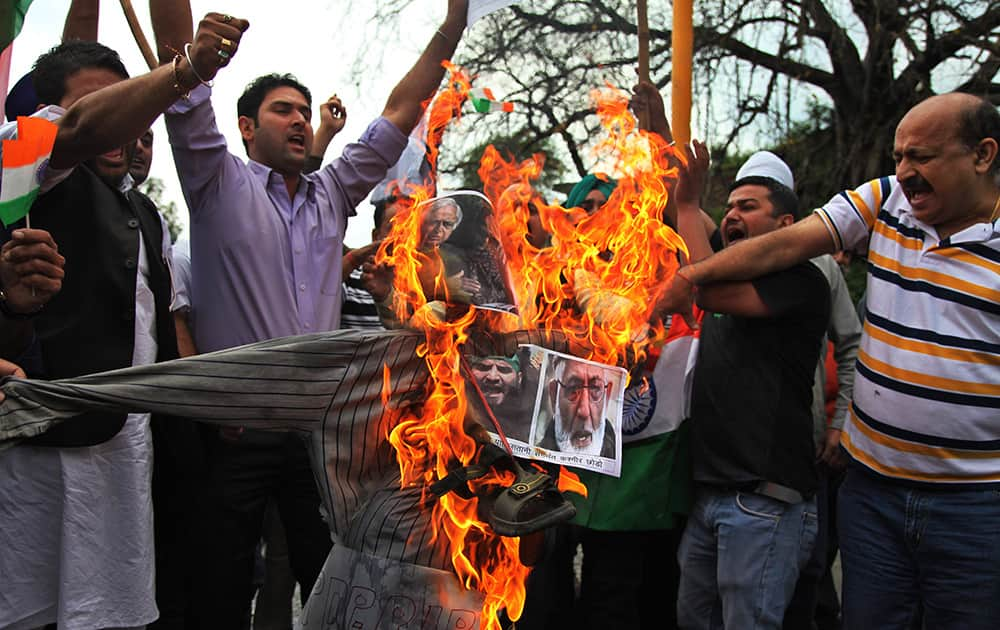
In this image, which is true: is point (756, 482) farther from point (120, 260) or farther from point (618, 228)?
point (120, 260)

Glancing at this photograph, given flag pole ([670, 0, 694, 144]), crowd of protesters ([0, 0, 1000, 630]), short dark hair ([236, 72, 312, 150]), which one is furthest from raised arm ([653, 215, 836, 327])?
short dark hair ([236, 72, 312, 150])

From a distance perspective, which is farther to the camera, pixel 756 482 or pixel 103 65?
pixel 756 482

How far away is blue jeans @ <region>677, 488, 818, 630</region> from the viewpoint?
337 cm

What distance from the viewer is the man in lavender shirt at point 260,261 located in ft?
11.1

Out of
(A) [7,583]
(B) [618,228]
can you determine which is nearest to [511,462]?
(B) [618,228]

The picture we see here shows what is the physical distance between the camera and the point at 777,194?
391 cm

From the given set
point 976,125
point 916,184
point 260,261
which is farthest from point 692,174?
point 260,261

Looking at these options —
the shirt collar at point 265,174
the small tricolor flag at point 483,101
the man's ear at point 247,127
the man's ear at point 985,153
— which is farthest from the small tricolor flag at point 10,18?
the man's ear at point 985,153

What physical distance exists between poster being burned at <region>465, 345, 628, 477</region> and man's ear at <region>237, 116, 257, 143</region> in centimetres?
187

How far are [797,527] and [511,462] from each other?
1.56 metres

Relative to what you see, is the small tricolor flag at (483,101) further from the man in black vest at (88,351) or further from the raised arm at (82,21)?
the raised arm at (82,21)

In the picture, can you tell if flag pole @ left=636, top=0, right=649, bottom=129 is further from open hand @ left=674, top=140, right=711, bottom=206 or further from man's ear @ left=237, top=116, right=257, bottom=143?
man's ear @ left=237, top=116, right=257, bottom=143

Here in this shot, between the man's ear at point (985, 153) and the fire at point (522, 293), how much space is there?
109cm

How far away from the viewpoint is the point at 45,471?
2773 millimetres
